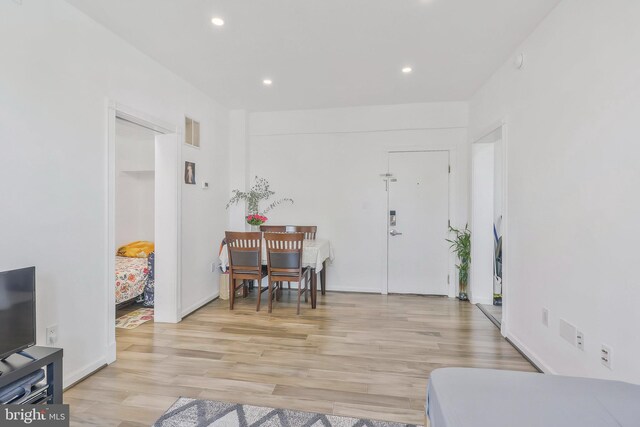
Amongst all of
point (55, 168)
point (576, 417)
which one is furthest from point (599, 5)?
point (55, 168)

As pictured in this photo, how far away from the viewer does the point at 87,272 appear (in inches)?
90.0

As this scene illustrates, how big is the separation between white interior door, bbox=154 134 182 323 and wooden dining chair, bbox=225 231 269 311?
61 cm

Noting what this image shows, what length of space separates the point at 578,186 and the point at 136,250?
502cm

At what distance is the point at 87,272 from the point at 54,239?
370 mm

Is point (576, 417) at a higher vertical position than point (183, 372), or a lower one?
higher

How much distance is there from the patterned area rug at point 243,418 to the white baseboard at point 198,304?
1719 mm

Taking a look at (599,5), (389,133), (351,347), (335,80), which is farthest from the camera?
(389,133)

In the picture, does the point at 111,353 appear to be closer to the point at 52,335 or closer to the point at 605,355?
the point at 52,335

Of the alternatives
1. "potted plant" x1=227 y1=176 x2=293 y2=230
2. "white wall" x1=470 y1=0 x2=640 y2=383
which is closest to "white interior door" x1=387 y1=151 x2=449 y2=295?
"white wall" x1=470 y1=0 x2=640 y2=383

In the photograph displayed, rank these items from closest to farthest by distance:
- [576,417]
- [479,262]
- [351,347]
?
[576,417] → [351,347] → [479,262]

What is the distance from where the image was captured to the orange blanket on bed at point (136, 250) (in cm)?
442

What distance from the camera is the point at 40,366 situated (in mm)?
1507

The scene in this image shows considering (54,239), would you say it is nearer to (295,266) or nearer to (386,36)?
(295,266)

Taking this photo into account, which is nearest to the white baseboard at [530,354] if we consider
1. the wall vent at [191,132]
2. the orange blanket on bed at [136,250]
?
the wall vent at [191,132]
